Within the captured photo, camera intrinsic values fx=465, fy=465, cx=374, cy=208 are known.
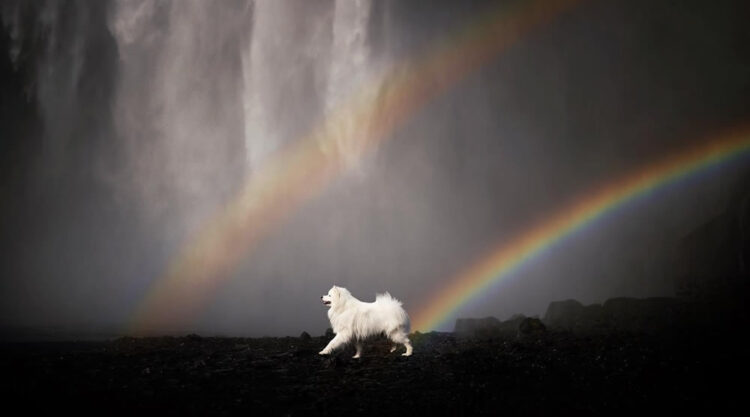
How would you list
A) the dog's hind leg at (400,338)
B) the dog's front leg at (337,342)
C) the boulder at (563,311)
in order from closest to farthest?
the dog's front leg at (337,342)
the dog's hind leg at (400,338)
the boulder at (563,311)

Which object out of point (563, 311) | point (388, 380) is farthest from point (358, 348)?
point (563, 311)

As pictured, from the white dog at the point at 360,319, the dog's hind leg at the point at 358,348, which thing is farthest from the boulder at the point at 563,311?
the dog's hind leg at the point at 358,348

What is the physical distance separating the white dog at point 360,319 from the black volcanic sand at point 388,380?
0.85m

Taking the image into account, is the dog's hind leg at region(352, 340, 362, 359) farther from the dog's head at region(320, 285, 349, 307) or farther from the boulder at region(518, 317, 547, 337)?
the boulder at region(518, 317, 547, 337)

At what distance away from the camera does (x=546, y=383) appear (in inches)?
551

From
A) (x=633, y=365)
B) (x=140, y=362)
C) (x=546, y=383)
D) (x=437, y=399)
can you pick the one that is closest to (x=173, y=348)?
(x=140, y=362)

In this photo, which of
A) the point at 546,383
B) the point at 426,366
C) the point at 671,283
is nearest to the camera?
the point at 546,383

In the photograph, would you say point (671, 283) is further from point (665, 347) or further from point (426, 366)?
point (426, 366)

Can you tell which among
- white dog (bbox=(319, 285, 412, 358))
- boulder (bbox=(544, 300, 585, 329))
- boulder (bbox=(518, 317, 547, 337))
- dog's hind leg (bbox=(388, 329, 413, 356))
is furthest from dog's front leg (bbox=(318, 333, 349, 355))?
boulder (bbox=(544, 300, 585, 329))

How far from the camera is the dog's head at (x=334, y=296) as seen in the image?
1819cm

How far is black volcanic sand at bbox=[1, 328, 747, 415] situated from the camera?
1154cm

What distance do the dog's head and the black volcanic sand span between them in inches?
84.6

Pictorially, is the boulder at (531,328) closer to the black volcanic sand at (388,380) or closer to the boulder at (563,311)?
the black volcanic sand at (388,380)

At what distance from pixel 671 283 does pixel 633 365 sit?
72.9 metres
